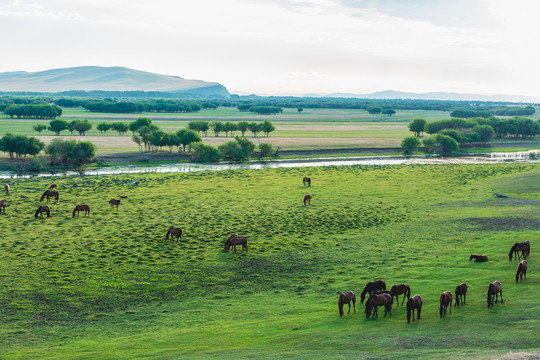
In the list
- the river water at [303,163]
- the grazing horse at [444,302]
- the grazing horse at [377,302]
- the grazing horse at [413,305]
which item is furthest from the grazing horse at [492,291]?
the river water at [303,163]

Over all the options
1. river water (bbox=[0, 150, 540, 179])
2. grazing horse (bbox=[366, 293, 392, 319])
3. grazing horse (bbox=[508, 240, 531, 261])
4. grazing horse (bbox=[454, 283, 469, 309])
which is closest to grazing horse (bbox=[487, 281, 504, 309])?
grazing horse (bbox=[454, 283, 469, 309])

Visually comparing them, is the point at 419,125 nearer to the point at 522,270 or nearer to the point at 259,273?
the point at 259,273

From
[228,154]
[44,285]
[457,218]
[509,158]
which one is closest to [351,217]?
[457,218]

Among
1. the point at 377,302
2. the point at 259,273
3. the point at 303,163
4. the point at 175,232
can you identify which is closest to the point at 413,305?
the point at 377,302

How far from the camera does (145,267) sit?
33.7m

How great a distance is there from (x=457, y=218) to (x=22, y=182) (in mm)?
60332

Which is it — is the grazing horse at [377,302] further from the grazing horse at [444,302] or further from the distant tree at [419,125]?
the distant tree at [419,125]

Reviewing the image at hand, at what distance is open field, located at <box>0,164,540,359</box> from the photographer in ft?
69.7

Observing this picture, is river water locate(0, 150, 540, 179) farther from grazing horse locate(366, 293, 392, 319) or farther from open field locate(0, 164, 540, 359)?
grazing horse locate(366, 293, 392, 319)

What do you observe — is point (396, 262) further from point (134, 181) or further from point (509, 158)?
point (509, 158)

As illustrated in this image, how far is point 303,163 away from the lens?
110 metres

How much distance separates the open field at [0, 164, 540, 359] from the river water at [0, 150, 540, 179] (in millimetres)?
30256

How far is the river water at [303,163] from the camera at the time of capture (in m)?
93.1

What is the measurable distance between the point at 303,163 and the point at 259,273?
7827 cm
